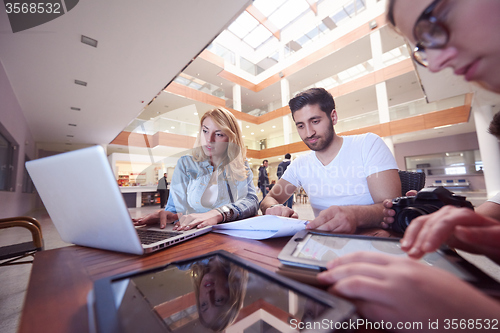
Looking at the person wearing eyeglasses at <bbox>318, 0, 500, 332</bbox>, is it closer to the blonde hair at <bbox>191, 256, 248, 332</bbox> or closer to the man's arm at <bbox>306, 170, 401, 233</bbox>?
the blonde hair at <bbox>191, 256, 248, 332</bbox>

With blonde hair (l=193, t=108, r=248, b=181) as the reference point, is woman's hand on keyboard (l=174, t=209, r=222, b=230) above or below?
below

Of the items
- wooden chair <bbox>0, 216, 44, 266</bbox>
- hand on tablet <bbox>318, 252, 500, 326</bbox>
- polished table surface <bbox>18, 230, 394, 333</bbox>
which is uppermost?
hand on tablet <bbox>318, 252, 500, 326</bbox>

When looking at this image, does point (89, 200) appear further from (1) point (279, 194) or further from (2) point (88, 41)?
(2) point (88, 41)

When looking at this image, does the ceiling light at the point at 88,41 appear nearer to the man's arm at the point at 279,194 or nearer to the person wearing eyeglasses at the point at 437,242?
the man's arm at the point at 279,194

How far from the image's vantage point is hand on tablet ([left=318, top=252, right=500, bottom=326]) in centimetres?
15

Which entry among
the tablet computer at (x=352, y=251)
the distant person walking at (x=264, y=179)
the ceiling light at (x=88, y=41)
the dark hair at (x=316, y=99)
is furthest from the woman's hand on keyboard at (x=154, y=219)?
the distant person walking at (x=264, y=179)

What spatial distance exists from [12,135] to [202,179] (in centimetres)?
534

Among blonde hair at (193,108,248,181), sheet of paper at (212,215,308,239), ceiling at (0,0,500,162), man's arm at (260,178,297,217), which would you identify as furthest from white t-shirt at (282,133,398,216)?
sheet of paper at (212,215,308,239)

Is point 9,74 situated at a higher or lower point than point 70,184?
higher

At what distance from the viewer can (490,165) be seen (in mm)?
5668

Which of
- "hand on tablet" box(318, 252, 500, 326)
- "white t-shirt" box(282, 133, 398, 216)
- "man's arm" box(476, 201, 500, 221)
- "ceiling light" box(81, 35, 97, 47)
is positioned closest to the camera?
"hand on tablet" box(318, 252, 500, 326)

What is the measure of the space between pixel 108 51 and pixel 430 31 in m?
3.94

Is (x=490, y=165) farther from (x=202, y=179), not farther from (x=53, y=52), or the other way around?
(x=53, y=52)

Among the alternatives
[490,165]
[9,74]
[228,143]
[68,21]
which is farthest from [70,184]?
[490,165]
